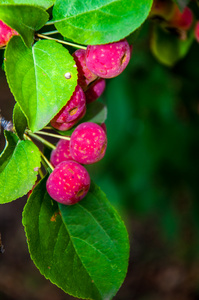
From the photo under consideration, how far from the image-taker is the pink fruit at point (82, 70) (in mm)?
795

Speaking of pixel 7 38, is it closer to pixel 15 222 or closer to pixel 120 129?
pixel 120 129

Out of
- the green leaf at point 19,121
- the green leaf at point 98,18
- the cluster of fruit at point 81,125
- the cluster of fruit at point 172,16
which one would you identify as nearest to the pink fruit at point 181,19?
the cluster of fruit at point 172,16

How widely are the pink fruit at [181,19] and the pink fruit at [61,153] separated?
59cm

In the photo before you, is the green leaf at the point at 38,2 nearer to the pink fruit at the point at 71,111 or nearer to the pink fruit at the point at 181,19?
the pink fruit at the point at 71,111

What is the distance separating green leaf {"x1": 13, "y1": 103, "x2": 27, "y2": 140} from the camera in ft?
2.49

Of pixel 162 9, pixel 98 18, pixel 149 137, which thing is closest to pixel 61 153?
pixel 98 18

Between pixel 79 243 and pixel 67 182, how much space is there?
177 mm

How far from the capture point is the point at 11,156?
820 mm

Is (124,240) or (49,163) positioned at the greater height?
(49,163)

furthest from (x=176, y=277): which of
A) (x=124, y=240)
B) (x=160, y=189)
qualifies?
(x=124, y=240)

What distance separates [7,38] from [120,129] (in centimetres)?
147

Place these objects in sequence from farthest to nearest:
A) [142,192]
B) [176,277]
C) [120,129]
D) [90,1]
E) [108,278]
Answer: [176,277], [142,192], [120,129], [108,278], [90,1]

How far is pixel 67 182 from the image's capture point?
847 mm

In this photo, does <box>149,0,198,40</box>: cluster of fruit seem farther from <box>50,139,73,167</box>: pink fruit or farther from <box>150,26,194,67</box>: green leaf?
<box>50,139,73,167</box>: pink fruit
